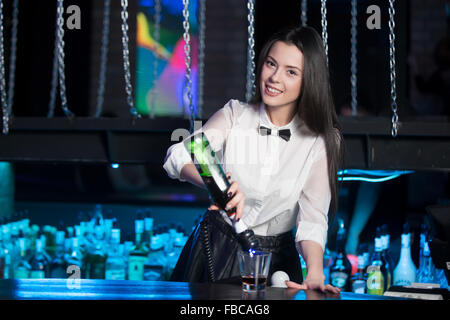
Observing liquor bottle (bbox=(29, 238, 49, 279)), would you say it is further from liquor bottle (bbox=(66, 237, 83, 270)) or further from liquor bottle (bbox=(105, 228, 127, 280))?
liquor bottle (bbox=(105, 228, 127, 280))

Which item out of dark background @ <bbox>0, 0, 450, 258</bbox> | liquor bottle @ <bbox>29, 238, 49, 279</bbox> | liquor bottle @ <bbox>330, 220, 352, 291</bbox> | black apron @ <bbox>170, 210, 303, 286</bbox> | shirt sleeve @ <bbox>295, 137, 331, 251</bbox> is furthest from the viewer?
dark background @ <bbox>0, 0, 450, 258</bbox>

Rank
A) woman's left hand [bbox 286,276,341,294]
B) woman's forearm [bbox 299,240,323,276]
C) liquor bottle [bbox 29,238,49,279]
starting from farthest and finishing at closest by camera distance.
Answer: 1. liquor bottle [bbox 29,238,49,279]
2. woman's forearm [bbox 299,240,323,276]
3. woman's left hand [bbox 286,276,341,294]

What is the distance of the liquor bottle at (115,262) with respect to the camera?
8.45ft

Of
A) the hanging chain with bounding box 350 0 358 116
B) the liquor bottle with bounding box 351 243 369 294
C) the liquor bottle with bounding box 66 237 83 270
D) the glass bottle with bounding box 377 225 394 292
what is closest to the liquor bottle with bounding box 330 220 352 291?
the liquor bottle with bounding box 351 243 369 294

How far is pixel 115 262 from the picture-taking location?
2.61m

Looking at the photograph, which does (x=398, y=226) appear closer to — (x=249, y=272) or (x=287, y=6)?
(x=249, y=272)

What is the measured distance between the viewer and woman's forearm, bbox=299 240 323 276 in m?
1.57

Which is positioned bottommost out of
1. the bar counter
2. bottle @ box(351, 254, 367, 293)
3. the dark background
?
bottle @ box(351, 254, 367, 293)

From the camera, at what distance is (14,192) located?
3.26 metres

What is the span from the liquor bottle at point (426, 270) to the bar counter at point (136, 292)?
4.11 feet

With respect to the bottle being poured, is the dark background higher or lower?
higher

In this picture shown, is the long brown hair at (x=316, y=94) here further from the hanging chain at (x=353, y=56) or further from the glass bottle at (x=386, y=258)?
the glass bottle at (x=386, y=258)

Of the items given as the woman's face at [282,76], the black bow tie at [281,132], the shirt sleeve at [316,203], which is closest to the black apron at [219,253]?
the shirt sleeve at [316,203]

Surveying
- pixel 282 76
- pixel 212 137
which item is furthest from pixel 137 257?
pixel 282 76
